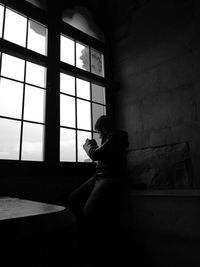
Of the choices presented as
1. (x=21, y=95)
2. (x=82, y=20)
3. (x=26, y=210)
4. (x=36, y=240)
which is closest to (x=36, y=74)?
(x=21, y=95)

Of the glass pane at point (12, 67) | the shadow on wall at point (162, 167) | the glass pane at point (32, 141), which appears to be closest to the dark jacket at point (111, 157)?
the glass pane at point (32, 141)

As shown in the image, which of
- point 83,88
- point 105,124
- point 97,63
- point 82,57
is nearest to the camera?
point 105,124

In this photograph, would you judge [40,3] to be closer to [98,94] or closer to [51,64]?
[51,64]

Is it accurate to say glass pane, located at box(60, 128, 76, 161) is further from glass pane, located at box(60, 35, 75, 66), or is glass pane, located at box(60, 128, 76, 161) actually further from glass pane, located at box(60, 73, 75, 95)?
glass pane, located at box(60, 35, 75, 66)

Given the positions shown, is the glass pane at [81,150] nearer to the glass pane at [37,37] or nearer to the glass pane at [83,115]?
the glass pane at [83,115]

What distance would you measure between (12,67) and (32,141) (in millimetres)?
821

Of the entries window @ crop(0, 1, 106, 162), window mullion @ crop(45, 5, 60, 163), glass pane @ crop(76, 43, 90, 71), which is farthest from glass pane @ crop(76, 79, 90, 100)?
window mullion @ crop(45, 5, 60, 163)

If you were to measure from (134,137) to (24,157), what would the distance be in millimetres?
1495

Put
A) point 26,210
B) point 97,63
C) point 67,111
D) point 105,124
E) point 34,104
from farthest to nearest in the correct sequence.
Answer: point 97,63 < point 67,111 < point 34,104 < point 105,124 < point 26,210

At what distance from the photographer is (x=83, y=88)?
292 centimetres

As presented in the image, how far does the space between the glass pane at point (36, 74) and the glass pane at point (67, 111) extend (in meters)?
0.30

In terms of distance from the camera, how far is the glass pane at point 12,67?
2.18 meters

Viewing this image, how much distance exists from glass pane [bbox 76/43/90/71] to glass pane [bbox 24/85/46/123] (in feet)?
2.64

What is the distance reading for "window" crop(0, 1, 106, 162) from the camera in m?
2.15
